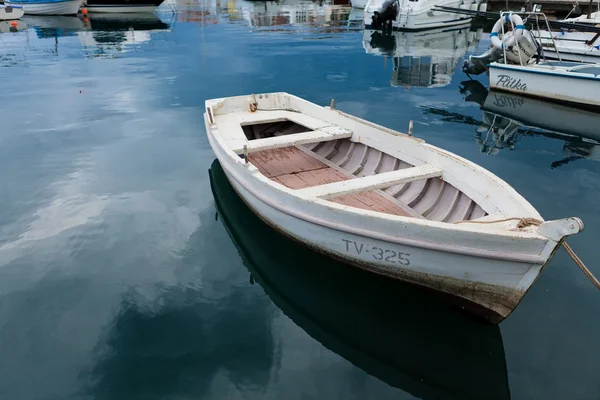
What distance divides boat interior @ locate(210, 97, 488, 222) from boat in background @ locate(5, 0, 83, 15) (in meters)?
46.7

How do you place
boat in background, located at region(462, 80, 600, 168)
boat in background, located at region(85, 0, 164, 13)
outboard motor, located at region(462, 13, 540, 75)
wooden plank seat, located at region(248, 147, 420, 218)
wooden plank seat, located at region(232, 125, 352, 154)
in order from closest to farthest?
wooden plank seat, located at region(248, 147, 420, 218), wooden plank seat, located at region(232, 125, 352, 154), boat in background, located at region(462, 80, 600, 168), outboard motor, located at region(462, 13, 540, 75), boat in background, located at region(85, 0, 164, 13)

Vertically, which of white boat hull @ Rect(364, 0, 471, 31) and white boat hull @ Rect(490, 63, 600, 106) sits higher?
white boat hull @ Rect(364, 0, 471, 31)

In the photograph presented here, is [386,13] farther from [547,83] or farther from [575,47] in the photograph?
[547,83]

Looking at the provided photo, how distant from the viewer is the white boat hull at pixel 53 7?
46812 millimetres

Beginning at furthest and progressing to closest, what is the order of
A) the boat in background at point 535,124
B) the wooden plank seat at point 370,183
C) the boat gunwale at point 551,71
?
the boat gunwale at point 551,71 → the boat in background at point 535,124 → the wooden plank seat at point 370,183

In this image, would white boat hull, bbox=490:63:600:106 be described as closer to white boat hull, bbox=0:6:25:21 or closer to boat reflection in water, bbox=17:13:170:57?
boat reflection in water, bbox=17:13:170:57

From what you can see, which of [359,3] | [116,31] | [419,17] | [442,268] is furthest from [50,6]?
[442,268]

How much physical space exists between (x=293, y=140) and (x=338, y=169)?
53.4 inches

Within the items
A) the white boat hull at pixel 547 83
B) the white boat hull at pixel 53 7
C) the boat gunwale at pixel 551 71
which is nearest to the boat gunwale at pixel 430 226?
the boat gunwale at pixel 551 71

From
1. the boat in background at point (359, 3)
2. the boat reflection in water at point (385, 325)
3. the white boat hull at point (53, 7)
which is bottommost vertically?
the boat reflection in water at point (385, 325)

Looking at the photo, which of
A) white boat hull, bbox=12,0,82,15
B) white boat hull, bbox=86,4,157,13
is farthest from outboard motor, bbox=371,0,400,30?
white boat hull, bbox=12,0,82,15

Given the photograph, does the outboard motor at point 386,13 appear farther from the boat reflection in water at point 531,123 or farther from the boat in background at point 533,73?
the boat reflection in water at point 531,123

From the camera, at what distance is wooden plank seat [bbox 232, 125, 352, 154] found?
9.35m

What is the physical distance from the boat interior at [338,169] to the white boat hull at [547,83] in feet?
35.3
